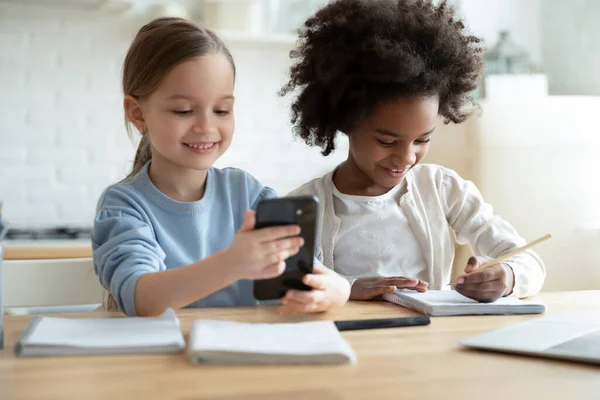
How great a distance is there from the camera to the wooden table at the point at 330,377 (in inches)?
32.2

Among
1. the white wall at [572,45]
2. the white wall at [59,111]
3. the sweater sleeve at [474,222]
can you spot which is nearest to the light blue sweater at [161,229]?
the sweater sleeve at [474,222]

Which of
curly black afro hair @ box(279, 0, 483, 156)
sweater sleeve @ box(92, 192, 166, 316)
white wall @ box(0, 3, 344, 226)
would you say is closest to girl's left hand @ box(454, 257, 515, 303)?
curly black afro hair @ box(279, 0, 483, 156)

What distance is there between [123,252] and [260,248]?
0.97 ft

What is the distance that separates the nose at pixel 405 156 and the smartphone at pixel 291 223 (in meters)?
0.54

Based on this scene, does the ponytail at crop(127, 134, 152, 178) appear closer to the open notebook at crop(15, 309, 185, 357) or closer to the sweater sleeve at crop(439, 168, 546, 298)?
the open notebook at crop(15, 309, 185, 357)

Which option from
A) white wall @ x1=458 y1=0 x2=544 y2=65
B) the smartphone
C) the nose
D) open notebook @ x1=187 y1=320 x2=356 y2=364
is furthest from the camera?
white wall @ x1=458 y1=0 x2=544 y2=65

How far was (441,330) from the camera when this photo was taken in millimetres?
1175

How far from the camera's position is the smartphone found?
1.11 meters

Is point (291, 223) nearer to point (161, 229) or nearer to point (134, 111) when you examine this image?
point (161, 229)

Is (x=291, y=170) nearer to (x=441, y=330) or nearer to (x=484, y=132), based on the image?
(x=484, y=132)

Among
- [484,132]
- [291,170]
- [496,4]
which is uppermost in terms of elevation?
[496,4]

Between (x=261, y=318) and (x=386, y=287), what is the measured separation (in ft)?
1.08

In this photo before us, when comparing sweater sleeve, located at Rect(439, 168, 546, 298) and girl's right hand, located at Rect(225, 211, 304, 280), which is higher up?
girl's right hand, located at Rect(225, 211, 304, 280)

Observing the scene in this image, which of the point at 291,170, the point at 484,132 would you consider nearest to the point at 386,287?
the point at 484,132
